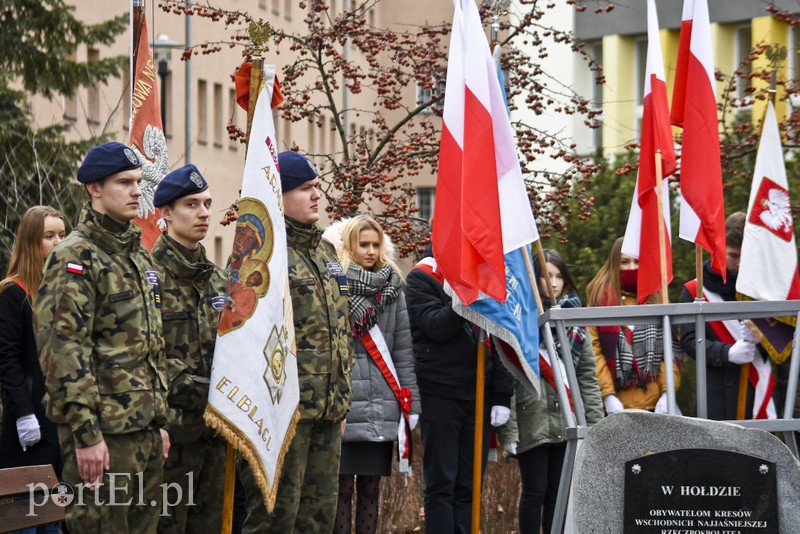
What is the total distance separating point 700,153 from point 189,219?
111 inches

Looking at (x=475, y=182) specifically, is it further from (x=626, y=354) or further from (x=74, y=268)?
(x=74, y=268)

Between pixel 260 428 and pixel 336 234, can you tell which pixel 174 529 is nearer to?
pixel 260 428

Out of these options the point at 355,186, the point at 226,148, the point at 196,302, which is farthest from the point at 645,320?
the point at 226,148

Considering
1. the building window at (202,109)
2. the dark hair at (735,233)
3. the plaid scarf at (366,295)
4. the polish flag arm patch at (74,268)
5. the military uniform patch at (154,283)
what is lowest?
the plaid scarf at (366,295)

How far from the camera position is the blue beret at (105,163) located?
23.1ft

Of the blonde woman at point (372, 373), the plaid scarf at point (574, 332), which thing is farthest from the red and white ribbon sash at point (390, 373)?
the plaid scarf at point (574, 332)

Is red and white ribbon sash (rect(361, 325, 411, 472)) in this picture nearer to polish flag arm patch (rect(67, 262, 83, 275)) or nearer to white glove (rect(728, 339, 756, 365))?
white glove (rect(728, 339, 756, 365))

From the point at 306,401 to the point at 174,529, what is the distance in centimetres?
Result: 87

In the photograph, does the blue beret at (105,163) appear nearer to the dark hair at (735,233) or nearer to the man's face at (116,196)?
the man's face at (116,196)

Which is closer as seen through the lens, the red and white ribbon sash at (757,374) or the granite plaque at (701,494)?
the granite plaque at (701,494)

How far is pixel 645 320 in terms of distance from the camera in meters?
7.75

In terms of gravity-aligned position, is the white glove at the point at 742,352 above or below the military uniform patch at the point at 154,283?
below

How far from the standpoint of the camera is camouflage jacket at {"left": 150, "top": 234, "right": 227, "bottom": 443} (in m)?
7.57

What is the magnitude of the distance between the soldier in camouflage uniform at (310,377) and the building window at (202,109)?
1354 inches
